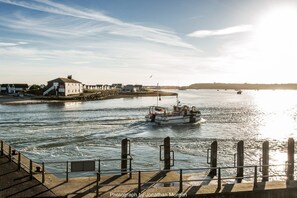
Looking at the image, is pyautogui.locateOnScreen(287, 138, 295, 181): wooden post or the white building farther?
the white building

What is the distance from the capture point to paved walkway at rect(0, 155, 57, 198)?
14.3 metres

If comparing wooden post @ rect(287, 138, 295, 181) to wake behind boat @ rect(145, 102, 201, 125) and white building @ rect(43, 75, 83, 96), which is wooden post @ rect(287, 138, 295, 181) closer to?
wake behind boat @ rect(145, 102, 201, 125)

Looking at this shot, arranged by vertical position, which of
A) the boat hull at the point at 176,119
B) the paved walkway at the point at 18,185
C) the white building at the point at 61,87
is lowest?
the boat hull at the point at 176,119

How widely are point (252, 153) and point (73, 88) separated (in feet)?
411

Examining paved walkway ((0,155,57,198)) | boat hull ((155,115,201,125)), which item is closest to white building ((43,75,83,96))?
boat hull ((155,115,201,125))

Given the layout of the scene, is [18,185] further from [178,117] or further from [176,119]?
[178,117]

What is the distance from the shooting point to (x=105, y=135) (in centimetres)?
4703

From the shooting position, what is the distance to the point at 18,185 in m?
15.4

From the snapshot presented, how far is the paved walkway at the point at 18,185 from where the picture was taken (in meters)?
14.3

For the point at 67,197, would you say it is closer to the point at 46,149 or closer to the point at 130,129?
the point at 46,149

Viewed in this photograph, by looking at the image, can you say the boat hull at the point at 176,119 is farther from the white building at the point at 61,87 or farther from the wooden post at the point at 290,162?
the white building at the point at 61,87

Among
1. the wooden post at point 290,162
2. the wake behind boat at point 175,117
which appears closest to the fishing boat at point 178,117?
the wake behind boat at point 175,117

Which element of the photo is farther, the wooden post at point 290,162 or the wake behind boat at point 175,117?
the wake behind boat at point 175,117

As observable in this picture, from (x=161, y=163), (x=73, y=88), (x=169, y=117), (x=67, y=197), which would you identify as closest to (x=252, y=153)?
(x=161, y=163)
